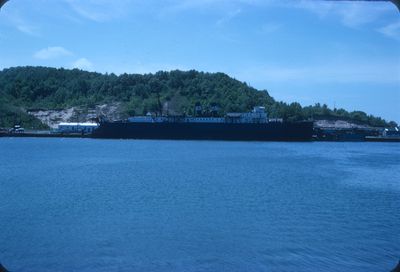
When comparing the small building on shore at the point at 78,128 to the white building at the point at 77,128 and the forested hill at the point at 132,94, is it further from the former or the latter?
the forested hill at the point at 132,94

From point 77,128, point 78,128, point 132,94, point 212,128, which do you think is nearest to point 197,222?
point 212,128

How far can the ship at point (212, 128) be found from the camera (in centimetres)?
6781

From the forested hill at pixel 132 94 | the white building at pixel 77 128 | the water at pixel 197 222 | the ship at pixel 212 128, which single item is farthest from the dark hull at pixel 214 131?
the water at pixel 197 222

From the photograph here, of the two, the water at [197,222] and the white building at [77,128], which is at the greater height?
the white building at [77,128]

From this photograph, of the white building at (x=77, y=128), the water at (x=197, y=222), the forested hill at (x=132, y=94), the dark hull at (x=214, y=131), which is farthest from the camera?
the forested hill at (x=132, y=94)

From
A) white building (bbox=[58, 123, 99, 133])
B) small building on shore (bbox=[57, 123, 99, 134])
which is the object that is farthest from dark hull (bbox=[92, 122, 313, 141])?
white building (bbox=[58, 123, 99, 133])

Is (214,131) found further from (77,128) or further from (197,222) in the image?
(197,222)

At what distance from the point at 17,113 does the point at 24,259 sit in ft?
309

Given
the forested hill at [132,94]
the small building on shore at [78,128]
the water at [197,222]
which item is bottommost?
the water at [197,222]

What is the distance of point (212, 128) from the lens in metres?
68.8

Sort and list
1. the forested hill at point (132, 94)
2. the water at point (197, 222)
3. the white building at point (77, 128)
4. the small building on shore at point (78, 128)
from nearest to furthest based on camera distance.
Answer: the water at point (197, 222) → the small building on shore at point (78, 128) → the white building at point (77, 128) → the forested hill at point (132, 94)

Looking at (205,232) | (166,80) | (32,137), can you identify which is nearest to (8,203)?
(205,232)

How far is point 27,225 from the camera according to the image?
14.6 meters

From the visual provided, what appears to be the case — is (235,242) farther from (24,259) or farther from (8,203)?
(8,203)
